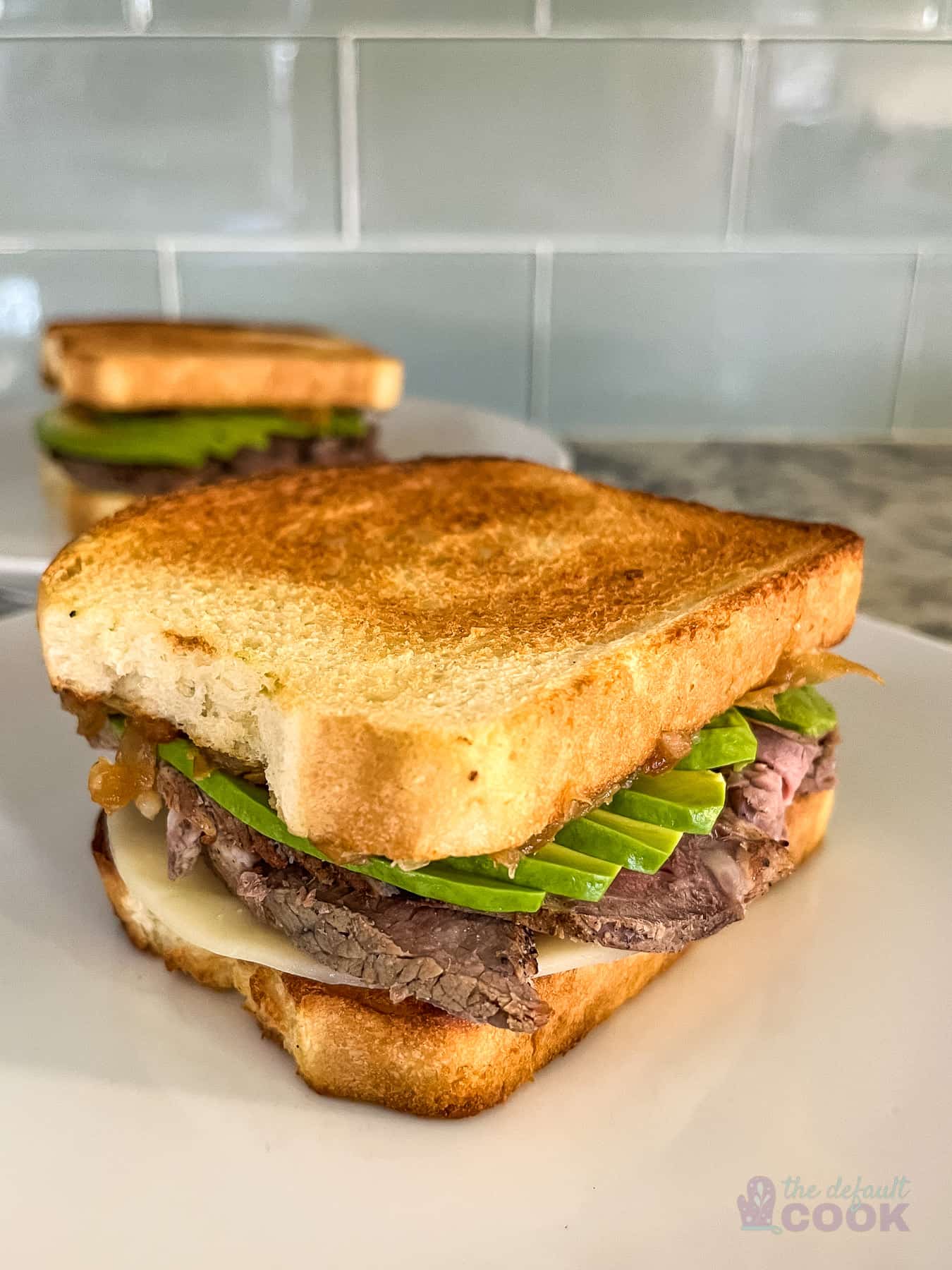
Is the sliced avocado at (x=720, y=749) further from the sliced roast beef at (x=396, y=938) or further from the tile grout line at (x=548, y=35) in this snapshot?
the tile grout line at (x=548, y=35)

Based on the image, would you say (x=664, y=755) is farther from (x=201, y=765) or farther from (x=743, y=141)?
(x=743, y=141)

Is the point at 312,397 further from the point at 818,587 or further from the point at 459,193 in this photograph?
the point at 818,587

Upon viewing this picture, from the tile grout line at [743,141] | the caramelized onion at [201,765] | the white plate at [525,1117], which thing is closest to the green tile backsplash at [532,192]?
the tile grout line at [743,141]

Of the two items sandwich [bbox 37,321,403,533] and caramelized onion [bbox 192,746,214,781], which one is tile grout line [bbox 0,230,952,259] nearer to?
sandwich [bbox 37,321,403,533]

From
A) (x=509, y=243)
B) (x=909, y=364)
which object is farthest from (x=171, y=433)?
(x=909, y=364)

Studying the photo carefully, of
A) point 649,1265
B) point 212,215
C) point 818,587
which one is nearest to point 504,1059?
point 649,1265

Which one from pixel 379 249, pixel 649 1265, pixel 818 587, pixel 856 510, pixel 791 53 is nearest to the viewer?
pixel 649 1265

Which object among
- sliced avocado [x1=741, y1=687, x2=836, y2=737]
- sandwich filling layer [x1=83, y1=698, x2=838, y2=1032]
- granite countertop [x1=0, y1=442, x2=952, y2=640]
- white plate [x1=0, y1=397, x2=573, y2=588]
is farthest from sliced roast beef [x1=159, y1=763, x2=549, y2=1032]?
granite countertop [x1=0, y1=442, x2=952, y2=640]
